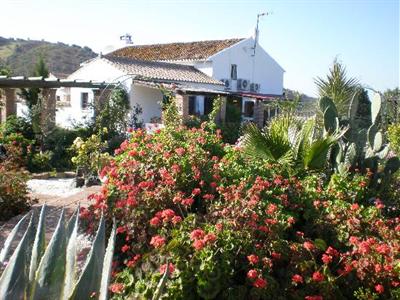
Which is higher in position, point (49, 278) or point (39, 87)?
point (39, 87)

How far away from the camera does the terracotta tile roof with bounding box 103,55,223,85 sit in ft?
83.7

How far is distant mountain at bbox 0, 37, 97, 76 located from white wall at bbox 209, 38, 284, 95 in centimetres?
2716

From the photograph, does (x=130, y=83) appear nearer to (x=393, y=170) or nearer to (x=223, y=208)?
(x=393, y=170)

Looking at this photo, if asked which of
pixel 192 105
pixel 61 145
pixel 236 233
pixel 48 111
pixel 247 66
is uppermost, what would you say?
pixel 247 66

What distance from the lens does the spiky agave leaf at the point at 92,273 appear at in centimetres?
200

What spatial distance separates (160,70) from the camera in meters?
27.4

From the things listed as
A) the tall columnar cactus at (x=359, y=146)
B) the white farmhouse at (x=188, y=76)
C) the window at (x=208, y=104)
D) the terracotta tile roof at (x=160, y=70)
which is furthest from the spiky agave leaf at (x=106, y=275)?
the window at (x=208, y=104)

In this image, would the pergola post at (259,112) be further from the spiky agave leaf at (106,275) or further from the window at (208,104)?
the spiky agave leaf at (106,275)

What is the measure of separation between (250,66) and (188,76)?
754 cm

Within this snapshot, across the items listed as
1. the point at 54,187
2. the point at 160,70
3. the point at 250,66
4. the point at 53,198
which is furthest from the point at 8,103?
the point at 250,66

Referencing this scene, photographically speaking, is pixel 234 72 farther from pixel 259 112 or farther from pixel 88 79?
pixel 88 79

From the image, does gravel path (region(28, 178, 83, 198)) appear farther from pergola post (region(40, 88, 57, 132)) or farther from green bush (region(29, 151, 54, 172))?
pergola post (region(40, 88, 57, 132))

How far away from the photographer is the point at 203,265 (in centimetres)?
346

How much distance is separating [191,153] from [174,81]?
69.9 feet
